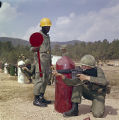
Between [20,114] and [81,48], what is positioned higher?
[81,48]

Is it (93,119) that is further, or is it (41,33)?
(41,33)

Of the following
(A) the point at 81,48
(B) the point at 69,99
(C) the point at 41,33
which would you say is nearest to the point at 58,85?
(B) the point at 69,99

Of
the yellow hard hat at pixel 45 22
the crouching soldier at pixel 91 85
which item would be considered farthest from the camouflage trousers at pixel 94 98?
the yellow hard hat at pixel 45 22

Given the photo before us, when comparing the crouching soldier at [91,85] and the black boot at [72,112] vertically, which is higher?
the crouching soldier at [91,85]

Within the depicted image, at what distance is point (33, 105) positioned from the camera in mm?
4758

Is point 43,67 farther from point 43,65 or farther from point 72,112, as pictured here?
point 72,112

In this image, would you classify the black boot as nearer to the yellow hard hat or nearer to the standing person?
the standing person

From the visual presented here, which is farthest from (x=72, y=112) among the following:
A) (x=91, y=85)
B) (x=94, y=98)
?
→ (x=91, y=85)

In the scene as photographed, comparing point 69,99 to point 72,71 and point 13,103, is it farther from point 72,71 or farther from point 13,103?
point 13,103

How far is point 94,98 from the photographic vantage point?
4.11 m

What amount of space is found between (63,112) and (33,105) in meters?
0.89

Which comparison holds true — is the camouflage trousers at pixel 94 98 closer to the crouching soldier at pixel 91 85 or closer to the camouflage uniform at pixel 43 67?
the crouching soldier at pixel 91 85

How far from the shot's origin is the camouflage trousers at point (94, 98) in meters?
3.97

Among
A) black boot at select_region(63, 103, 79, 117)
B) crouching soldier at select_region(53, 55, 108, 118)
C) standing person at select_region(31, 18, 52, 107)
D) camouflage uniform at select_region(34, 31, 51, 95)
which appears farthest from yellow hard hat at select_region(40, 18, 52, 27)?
black boot at select_region(63, 103, 79, 117)
